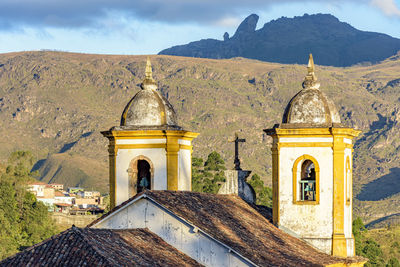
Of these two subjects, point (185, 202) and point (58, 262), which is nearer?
point (58, 262)

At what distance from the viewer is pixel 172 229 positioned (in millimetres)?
18031

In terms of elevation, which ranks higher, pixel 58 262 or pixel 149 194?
pixel 149 194

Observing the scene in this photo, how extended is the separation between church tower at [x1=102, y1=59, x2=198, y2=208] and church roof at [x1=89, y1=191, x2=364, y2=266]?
5.74ft

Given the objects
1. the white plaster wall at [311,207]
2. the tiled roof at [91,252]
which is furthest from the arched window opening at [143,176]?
the tiled roof at [91,252]

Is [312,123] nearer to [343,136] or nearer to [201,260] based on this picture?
[343,136]

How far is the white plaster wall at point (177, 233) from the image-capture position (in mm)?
17750

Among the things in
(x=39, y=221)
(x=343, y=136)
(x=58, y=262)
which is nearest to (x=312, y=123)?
(x=343, y=136)

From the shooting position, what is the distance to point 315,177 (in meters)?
23.6

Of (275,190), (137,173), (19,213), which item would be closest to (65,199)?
(19,213)

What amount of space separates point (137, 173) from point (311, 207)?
4738 mm

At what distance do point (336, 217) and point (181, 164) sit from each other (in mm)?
4377

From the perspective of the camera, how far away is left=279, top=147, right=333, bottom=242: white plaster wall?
23250 millimetres

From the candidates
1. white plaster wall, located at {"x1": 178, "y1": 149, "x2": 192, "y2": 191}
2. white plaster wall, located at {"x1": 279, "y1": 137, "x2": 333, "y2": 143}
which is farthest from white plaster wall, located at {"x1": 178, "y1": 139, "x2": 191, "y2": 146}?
white plaster wall, located at {"x1": 279, "y1": 137, "x2": 333, "y2": 143}

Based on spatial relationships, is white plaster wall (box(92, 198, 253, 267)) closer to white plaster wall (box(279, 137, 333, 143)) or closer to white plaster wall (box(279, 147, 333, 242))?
white plaster wall (box(279, 147, 333, 242))
